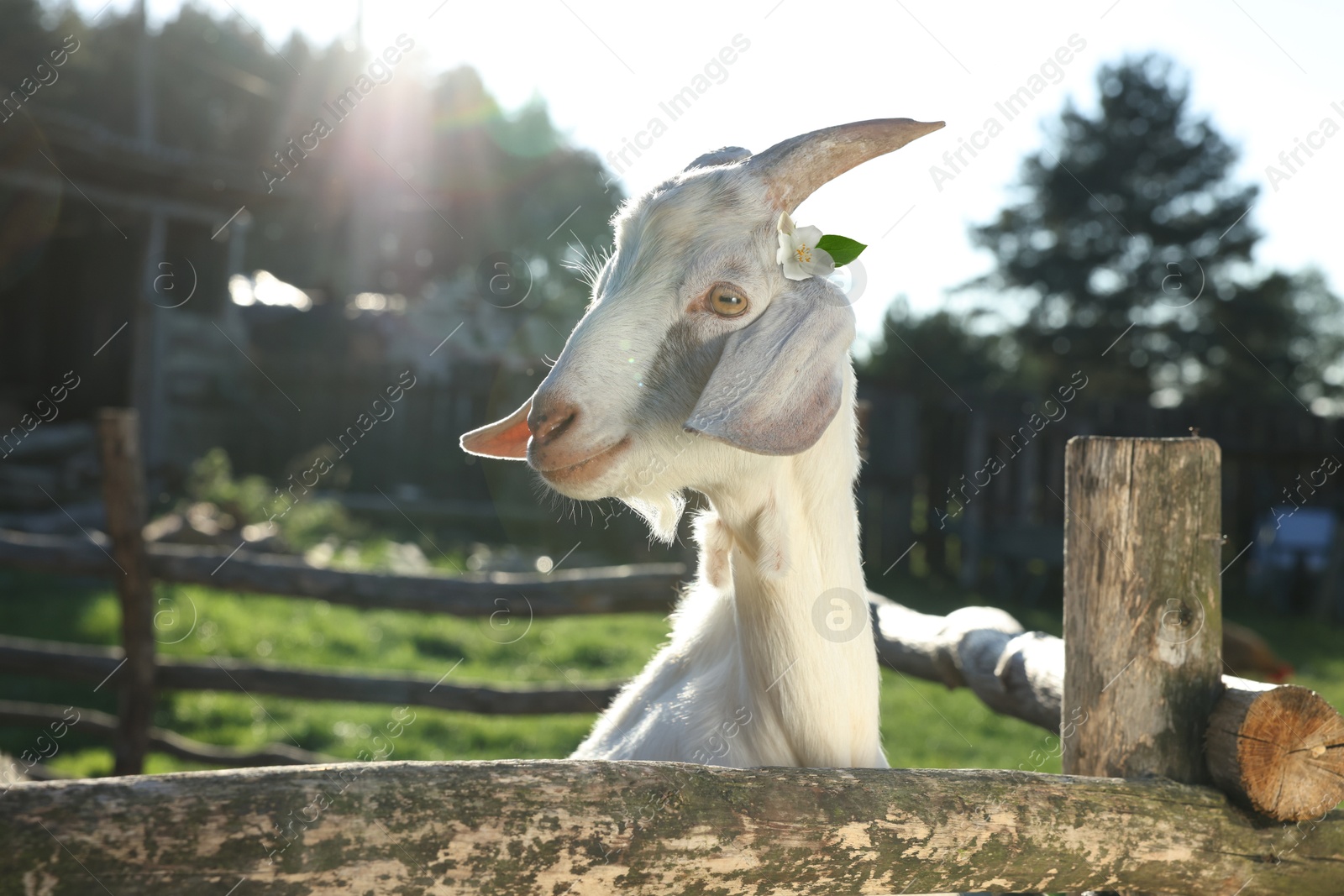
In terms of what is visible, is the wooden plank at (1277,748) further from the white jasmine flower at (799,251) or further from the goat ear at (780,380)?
the white jasmine flower at (799,251)

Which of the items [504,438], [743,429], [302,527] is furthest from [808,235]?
[302,527]

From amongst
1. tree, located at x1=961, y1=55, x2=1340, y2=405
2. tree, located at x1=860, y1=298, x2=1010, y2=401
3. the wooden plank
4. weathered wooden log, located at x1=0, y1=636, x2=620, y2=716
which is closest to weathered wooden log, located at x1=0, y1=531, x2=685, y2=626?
weathered wooden log, located at x1=0, y1=636, x2=620, y2=716

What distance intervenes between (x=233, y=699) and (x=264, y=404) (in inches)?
342

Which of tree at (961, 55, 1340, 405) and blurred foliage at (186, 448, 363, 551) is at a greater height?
tree at (961, 55, 1340, 405)

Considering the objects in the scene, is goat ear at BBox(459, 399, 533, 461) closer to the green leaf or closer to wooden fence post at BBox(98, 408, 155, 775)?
the green leaf

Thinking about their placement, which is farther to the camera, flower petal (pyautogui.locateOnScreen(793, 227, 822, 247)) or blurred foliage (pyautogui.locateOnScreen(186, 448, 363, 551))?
blurred foliage (pyautogui.locateOnScreen(186, 448, 363, 551))

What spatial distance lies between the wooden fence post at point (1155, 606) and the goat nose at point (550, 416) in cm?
122

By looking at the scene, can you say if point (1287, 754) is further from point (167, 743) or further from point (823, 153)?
point (167, 743)

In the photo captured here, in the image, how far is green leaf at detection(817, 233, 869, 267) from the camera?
6.47 ft

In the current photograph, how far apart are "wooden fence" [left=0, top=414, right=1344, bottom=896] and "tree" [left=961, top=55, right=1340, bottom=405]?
19769 millimetres

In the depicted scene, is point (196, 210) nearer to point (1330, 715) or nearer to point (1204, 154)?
point (1330, 715)

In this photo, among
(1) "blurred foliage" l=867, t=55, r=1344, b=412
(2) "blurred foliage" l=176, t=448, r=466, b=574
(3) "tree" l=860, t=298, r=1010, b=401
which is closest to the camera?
(2) "blurred foliage" l=176, t=448, r=466, b=574

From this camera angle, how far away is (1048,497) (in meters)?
10.2

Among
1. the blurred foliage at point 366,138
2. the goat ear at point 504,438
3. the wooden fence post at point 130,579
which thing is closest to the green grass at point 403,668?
the wooden fence post at point 130,579
